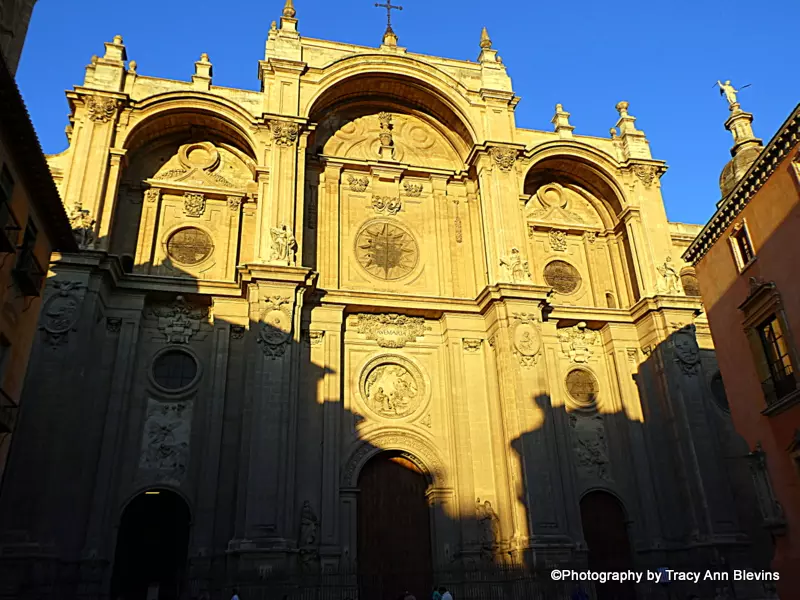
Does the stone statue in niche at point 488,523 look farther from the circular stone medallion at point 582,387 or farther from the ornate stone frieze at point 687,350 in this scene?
the ornate stone frieze at point 687,350

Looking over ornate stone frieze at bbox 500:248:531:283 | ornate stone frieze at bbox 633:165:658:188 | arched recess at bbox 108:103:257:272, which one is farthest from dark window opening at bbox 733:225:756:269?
arched recess at bbox 108:103:257:272

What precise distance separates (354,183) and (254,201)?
3.85 m

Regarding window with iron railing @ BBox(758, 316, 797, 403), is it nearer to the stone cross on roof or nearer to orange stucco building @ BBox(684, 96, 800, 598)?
orange stucco building @ BBox(684, 96, 800, 598)

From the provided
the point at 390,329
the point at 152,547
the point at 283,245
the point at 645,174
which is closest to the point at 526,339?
the point at 390,329

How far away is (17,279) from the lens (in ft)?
48.7

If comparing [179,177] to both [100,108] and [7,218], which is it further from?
[7,218]

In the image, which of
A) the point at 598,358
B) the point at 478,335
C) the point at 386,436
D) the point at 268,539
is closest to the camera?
the point at 268,539

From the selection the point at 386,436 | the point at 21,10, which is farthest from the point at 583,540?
the point at 21,10

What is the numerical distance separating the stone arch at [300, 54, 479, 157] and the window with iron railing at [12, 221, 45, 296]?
11.8 metres

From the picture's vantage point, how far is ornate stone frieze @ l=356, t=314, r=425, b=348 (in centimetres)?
2262

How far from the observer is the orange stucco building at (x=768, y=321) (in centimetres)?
1555

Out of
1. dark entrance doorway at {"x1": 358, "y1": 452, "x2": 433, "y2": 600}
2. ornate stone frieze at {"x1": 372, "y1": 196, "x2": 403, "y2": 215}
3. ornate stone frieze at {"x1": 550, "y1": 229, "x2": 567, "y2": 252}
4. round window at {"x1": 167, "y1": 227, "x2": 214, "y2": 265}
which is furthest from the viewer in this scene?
ornate stone frieze at {"x1": 550, "y1": 229, "x2": 567, "y2": 252}

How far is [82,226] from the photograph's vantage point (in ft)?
65.7

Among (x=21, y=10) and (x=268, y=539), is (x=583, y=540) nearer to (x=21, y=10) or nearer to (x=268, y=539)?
(x=268, y=539)
